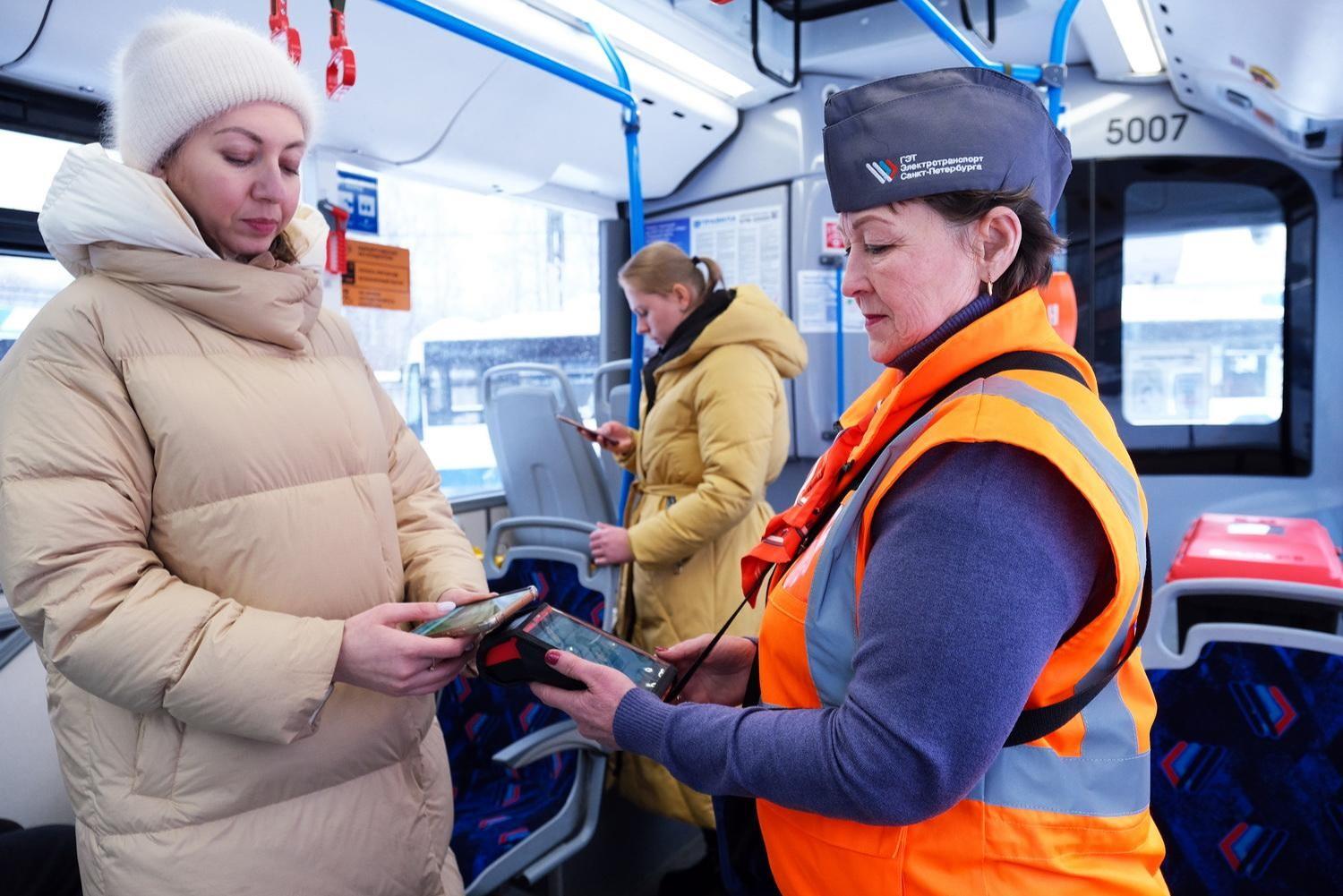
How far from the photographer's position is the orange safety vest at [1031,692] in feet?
3.15

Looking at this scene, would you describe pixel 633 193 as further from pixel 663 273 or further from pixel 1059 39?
pixel 1059 39

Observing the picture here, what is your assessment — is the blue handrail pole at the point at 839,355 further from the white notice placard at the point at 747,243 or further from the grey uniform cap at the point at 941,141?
the grey uniform cap at the point at 941,141

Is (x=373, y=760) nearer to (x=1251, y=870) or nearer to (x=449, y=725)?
(x=449, y=725)

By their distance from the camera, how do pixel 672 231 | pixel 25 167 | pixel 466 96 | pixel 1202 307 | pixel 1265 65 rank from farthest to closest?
pixel 672 231, pixel 1202 307, pixel 466 96, pixel 1265 65, pixel 25 167

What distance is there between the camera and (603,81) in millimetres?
2926

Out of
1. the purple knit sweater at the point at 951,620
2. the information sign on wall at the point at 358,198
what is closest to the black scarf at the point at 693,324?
the information sign on wall at the point at 358,198

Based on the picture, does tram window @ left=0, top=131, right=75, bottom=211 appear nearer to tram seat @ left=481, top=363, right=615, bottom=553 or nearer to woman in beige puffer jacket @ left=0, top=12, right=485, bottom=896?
woman in beige puffer jacket @ left=0, top=12, right=485, bottom=896

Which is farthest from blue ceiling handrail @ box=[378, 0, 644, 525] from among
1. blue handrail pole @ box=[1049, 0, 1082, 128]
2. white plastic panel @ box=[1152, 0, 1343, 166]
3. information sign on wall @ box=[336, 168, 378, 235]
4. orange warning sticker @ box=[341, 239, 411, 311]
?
white plastic panel @ box=[1152, 0, 1343, 166]

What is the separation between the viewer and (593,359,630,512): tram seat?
4.11 metres

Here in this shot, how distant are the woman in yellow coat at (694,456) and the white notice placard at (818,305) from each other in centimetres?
127

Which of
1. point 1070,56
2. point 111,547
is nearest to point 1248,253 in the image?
point 1070,56

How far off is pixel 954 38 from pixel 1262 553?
1.74 metres

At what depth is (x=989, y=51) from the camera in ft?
12.1

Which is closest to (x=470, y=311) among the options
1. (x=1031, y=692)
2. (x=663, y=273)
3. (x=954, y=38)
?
(x=663, y=273)
